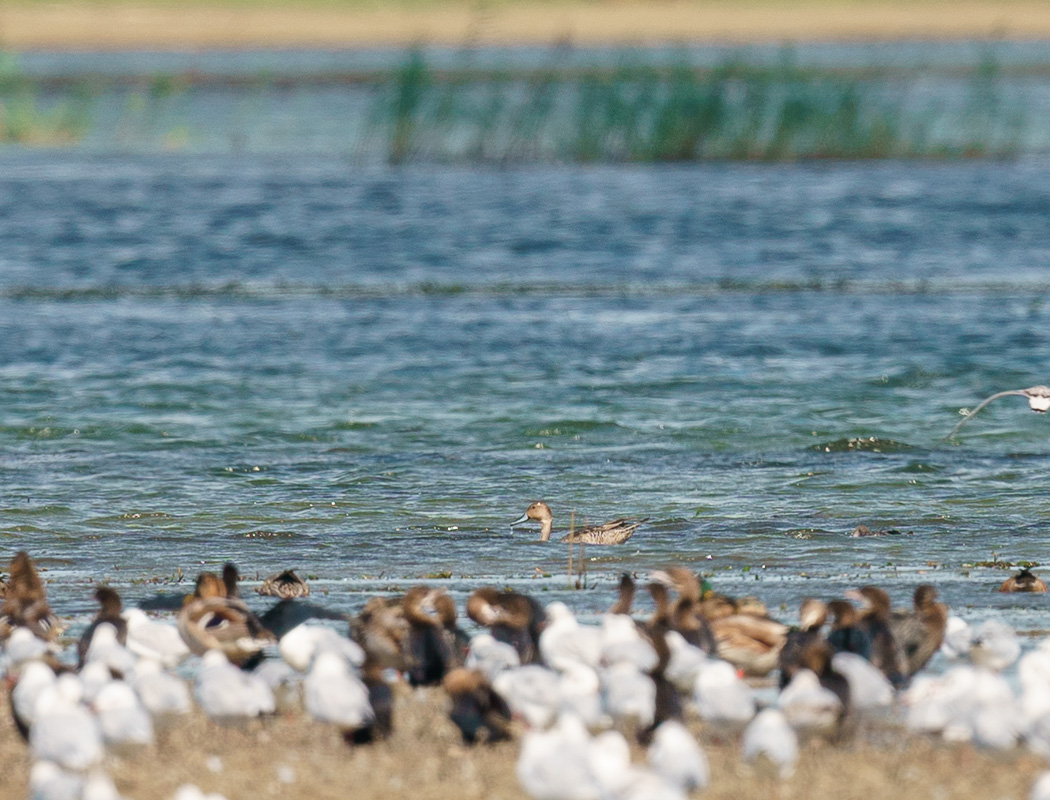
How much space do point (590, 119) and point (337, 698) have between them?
27.0 meters

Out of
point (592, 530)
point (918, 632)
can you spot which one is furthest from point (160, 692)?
point (592, 530)

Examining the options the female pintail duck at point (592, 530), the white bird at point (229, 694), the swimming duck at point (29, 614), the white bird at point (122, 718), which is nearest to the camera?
the white bird at point (122, 718)

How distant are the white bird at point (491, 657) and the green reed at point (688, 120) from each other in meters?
22.8

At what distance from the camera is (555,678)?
22.2ft

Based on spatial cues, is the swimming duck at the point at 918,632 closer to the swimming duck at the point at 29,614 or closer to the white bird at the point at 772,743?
the white bird at the point at 772,743

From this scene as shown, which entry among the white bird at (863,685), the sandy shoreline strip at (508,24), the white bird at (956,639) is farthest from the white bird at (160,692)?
the sandy shoreline strip at (508,24)

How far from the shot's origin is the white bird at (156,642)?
773 centimetres

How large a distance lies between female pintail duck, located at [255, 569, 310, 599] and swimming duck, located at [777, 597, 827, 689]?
259 cm

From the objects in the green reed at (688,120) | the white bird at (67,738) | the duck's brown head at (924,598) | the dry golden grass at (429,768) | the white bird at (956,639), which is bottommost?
the dry golden grass at (429,768)

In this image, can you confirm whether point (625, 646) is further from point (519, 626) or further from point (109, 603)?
point (109, 603)

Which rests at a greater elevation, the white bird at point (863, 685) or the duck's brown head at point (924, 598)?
the duck's brown head at point (924, 598)

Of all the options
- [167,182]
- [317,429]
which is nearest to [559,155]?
[167,182]

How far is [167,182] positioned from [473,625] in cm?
2536

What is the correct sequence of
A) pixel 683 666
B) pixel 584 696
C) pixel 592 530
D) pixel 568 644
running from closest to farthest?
pixel 584 696 → pixel 683 666 → pixel 568 644 → pixel 592 530
